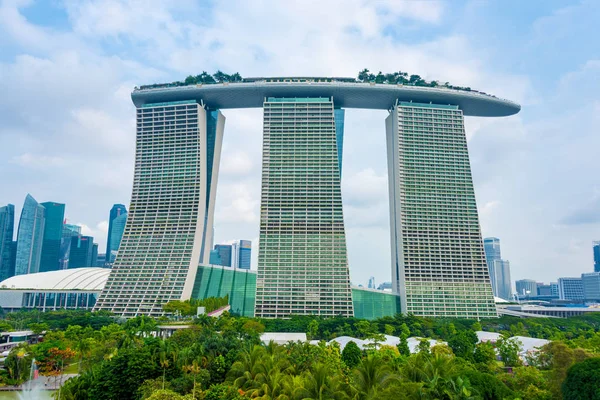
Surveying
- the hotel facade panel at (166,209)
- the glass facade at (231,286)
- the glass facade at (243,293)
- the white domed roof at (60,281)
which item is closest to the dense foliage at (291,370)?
the hotel facade panel at (166,209)

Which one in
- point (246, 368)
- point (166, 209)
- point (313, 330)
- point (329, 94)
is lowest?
point (246, 368)

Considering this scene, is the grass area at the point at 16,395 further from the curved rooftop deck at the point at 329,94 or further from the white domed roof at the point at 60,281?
the white domed roof at the point at 60,281

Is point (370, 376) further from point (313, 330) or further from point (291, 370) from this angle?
point (313, 330)

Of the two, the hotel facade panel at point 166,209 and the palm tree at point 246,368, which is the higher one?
the hotel facade panel at point 166,209

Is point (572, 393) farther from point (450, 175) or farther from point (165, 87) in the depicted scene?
point (165, 87)

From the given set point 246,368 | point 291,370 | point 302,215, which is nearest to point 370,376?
point 291,370

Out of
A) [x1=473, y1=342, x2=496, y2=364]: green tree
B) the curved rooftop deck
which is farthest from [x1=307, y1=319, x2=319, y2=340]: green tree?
the curved rooftop deck

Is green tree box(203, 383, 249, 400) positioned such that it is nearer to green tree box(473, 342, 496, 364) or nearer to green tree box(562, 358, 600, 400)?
green tree box(562, 358, 600, 400)
